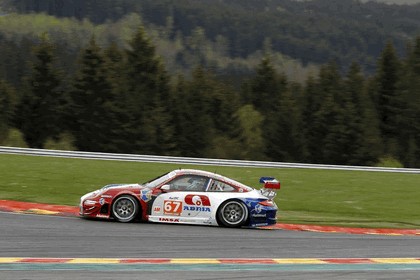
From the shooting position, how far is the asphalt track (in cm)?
980

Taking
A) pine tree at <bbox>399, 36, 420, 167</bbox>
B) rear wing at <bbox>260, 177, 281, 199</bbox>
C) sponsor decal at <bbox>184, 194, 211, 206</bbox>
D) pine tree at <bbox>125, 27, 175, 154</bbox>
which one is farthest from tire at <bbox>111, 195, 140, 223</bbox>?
pine tree at <bbox>399, 36, 420, 167</bbox>

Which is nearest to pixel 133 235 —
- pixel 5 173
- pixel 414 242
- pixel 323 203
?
pixel 414 242

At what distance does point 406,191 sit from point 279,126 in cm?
4384

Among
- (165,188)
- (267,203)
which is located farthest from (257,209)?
(165,188)

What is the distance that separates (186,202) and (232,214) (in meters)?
1.10

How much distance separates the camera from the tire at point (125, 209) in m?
14.4

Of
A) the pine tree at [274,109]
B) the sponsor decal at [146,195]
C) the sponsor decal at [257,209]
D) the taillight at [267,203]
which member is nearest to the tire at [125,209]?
the sponsor decal at [146,195]

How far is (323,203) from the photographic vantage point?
2014 centimetres

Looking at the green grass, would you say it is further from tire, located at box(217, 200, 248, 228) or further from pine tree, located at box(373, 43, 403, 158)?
pine tree, located at box(373, 43, 403, 158)

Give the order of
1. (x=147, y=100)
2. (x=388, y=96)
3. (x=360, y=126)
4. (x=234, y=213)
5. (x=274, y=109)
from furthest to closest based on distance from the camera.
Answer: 1. (x=274, y=109)
2. (x=388, y=96)
3. (x=147, y=100)
4. (x=360, y=126)
5. (x=234, y=213)

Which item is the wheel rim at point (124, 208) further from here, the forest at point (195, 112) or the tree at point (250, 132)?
the tree at point (250, 132)

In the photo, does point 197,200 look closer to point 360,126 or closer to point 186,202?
point 186,202

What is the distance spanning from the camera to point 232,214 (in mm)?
14961

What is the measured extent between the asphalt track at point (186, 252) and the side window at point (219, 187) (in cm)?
99
